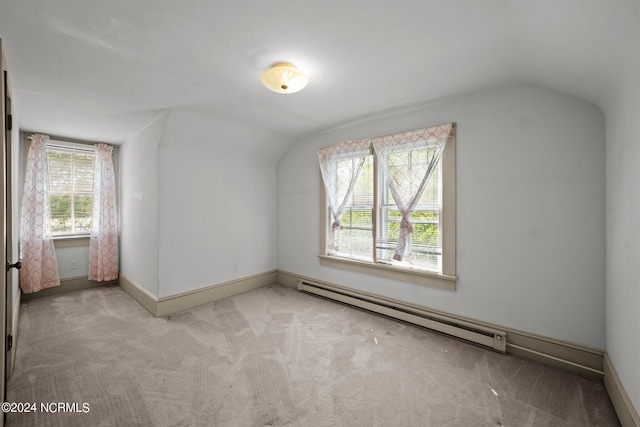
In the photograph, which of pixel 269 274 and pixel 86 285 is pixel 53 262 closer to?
pixel 86 285

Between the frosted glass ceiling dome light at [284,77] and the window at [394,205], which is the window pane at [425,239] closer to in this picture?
the window at [394,205]

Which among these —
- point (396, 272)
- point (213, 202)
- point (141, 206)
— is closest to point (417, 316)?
point (396, 272)

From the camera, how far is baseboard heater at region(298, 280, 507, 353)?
2.51 m

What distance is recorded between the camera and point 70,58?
1.98 meters

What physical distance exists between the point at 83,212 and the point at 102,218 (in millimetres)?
338

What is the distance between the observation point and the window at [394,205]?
285 cm

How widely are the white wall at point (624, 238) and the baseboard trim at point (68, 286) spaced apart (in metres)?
6.03

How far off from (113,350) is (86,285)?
254 centimetres

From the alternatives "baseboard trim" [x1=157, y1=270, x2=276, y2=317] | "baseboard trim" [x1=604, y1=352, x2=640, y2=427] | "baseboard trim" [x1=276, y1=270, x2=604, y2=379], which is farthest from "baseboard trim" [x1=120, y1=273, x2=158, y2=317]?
"baseboard trim" [x1=604, y1=352, x2=640, y2=427]

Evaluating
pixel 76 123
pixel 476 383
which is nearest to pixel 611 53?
pixel 476 383

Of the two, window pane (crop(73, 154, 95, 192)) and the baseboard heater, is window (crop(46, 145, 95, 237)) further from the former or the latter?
the baseboard heater

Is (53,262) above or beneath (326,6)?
beneath

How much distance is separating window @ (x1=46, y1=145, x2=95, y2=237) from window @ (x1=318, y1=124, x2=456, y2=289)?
382cm

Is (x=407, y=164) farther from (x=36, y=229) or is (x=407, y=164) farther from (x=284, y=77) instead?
(x=36, y=229)
